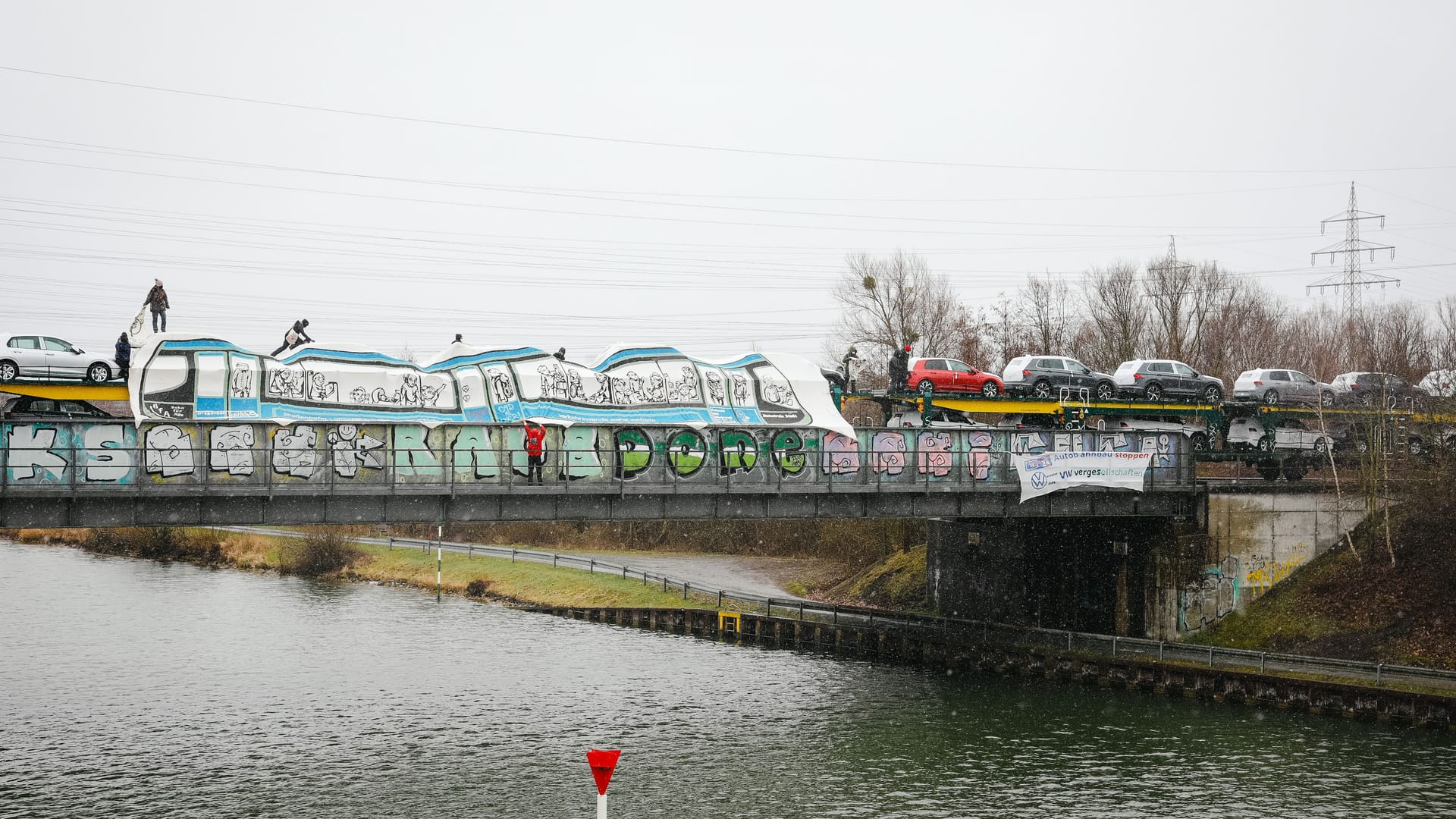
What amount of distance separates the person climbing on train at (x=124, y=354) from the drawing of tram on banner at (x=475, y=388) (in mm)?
6239

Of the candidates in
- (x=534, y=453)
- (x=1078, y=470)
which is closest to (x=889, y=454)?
(x=1078, y=470)

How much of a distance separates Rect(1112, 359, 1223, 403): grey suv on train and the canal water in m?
16.7

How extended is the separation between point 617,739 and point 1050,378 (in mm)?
27409

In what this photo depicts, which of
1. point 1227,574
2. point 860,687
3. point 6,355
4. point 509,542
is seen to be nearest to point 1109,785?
point 860,687

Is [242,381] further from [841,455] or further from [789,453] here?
[841,455]

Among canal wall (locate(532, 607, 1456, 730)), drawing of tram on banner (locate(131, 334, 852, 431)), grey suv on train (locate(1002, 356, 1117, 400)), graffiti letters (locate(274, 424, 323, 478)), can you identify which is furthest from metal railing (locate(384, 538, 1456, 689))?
graffiti letters (locate(274, 424, 323, 478))

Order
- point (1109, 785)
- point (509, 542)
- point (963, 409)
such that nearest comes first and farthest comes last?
1. point (1109, 785)
2. point (963, 409)
3. point (509, 542)

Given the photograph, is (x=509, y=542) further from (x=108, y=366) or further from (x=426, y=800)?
(x=426, y=800)

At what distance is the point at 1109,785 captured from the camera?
1231 inches

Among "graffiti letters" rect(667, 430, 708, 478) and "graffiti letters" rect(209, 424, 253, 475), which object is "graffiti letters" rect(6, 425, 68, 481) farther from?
"graffiti letters" rect(667, 430, 708, 478)

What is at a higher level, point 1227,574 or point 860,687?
point 1227,574

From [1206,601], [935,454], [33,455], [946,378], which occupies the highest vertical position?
[946,378]

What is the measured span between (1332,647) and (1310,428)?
16005 millimetres

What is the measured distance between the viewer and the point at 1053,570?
49.6 m
